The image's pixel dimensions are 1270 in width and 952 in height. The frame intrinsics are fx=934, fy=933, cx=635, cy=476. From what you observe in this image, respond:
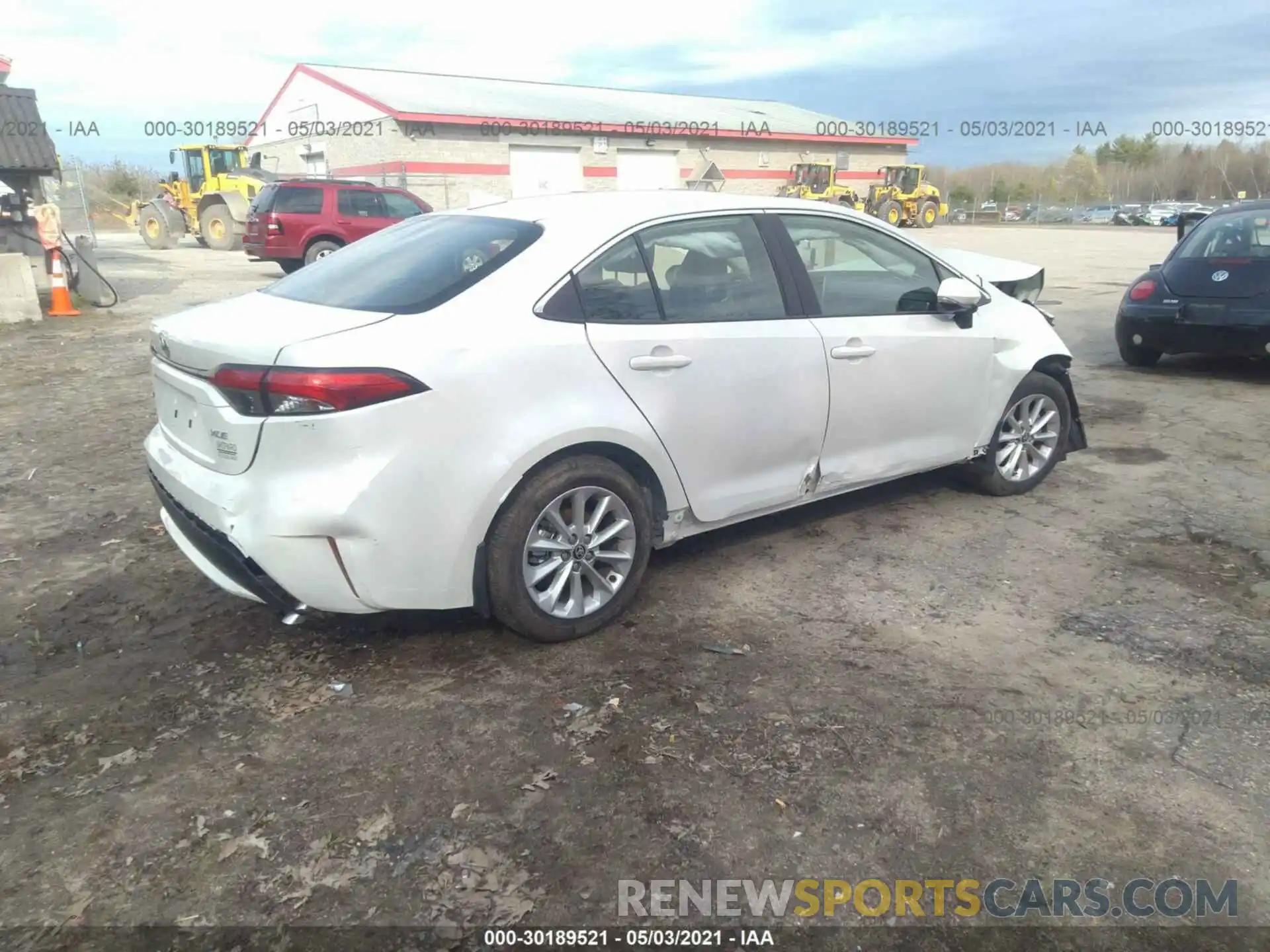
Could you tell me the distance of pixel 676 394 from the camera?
11.8 feet

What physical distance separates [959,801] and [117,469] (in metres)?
5.24

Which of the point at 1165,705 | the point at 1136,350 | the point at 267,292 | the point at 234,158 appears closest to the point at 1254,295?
the point at 1136,350

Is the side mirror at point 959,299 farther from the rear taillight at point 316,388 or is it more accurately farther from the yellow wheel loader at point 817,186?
the yellow wheel loader at point 817,186

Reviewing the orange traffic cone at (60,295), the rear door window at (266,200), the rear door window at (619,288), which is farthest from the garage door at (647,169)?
the rear door window at (619,288)

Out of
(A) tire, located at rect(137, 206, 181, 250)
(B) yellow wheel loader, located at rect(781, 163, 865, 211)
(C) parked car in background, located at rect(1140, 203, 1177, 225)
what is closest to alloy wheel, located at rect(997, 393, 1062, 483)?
(A) tire, located at rect(137, 206, 181, 250)

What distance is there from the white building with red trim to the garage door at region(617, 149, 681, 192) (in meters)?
0.06

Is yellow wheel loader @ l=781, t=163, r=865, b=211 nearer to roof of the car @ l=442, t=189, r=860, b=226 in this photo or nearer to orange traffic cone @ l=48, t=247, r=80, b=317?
orange traffic cone @ l=48, t=247, r=80, b=317

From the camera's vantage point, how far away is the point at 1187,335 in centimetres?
798

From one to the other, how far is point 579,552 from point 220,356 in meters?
1.42

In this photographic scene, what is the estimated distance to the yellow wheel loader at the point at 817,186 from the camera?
35.6 meters

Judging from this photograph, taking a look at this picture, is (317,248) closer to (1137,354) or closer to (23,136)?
(23,136)

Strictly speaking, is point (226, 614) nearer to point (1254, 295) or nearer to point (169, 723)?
point (169, 723)

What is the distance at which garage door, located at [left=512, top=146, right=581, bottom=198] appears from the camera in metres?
34.4

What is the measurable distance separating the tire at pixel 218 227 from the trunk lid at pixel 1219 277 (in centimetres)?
2578
